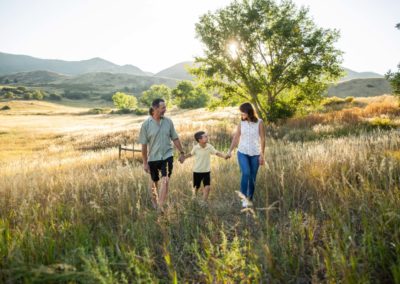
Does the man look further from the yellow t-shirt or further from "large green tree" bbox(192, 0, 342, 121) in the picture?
"large green tree" bbox(192, 0, 342, 121)

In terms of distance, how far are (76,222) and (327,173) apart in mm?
4521

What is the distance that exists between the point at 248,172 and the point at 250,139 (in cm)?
71

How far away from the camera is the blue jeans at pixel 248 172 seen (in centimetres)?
593

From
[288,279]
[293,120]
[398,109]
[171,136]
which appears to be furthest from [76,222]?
[398,109]

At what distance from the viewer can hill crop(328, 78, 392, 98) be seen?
61562 millimetres

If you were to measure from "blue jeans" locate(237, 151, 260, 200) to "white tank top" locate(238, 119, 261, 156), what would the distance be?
0.37 ft

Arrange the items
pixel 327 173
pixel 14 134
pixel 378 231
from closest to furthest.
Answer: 1. pixel 378 231
2. pixel 327 173
3. pixel 14 134

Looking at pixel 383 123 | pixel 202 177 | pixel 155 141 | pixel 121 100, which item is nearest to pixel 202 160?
pixel 202 177

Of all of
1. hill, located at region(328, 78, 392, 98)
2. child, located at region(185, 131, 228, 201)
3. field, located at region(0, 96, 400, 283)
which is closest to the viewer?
field, located at region(0, 96, 400, 283)

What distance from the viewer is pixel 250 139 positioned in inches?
243

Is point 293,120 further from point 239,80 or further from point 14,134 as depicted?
point 14,134

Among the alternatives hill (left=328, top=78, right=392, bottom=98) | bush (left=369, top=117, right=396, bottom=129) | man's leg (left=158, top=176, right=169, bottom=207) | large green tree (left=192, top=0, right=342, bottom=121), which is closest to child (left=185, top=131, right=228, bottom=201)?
man's leg (left=158, top=176, right=169, bottom=207)

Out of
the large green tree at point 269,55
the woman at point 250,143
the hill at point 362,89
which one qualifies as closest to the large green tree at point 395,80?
the large green tree at point 269,55

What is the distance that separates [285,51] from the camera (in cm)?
2181
